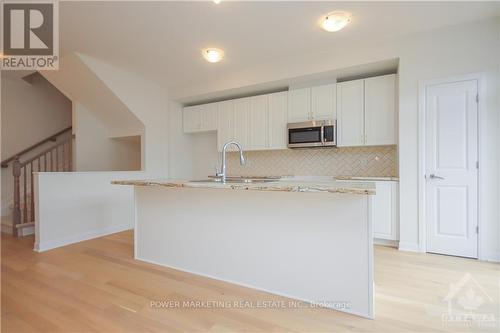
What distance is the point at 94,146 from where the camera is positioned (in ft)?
15.7

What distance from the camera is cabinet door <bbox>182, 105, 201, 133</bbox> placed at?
16.2 feet

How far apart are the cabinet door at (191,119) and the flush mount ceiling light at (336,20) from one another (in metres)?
2.94

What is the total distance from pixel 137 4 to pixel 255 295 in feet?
9.14

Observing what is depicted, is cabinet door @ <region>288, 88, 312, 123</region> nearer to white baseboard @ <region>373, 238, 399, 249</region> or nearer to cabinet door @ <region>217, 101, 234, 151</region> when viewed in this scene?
cabinet door @ <region>217, 101, 234, 151</region>

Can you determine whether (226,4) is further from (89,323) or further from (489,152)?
(489,152)

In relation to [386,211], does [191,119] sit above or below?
above

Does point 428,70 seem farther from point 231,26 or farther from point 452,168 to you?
point 231,26

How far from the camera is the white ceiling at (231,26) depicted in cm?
246

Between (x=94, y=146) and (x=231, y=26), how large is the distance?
354 centimetres

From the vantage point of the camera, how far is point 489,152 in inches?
105

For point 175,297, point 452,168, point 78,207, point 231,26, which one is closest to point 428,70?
point 452,168

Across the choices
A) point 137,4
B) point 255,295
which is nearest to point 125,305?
point 255,295

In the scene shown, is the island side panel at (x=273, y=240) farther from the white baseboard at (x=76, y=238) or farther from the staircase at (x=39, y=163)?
the staircase at (x=39, y=163)

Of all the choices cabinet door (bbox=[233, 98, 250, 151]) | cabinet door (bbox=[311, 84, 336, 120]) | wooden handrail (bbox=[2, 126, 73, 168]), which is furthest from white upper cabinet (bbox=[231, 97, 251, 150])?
wooden handrail (bbox=[2, 126, 73, 168])
